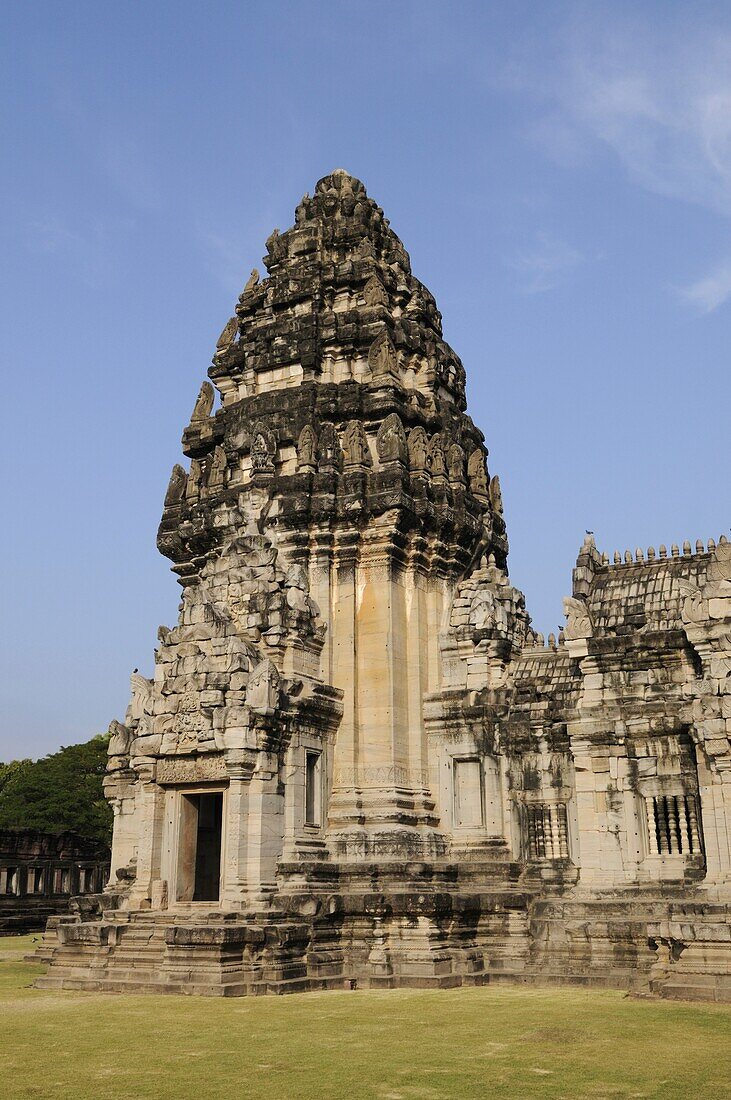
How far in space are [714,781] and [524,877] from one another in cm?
516

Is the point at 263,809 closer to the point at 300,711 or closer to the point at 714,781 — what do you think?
the point at 300,711

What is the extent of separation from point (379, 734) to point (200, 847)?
498cm

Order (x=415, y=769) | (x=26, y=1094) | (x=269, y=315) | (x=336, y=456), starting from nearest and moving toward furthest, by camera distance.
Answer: (x=26, y=1094) → (x=415, y=769) → (x=336, y=456) → (x=269, y=315)

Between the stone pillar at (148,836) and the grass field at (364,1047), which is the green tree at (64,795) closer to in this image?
the stone pillar at (148,836)

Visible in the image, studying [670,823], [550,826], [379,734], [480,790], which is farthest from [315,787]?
[670,823]

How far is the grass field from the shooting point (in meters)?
11.1

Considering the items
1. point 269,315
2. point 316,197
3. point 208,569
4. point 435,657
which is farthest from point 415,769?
point 316,197

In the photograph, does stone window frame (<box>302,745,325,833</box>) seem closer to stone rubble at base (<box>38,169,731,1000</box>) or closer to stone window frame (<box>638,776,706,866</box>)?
stone rubble at base (<box>38,169,731,1000</box>)

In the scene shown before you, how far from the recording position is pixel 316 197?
3192 centimetres

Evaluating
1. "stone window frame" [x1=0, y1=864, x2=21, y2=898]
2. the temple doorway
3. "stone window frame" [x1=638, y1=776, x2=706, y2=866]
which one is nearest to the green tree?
"stone window frame" [x1=0, y1=864, x2=21, y2=898]

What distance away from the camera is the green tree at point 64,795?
191 feet

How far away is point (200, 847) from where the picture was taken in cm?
2483

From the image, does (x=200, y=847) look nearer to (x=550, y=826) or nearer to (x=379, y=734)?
(x=379, y=734)

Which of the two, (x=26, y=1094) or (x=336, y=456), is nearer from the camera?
(x=26, y=1094)
